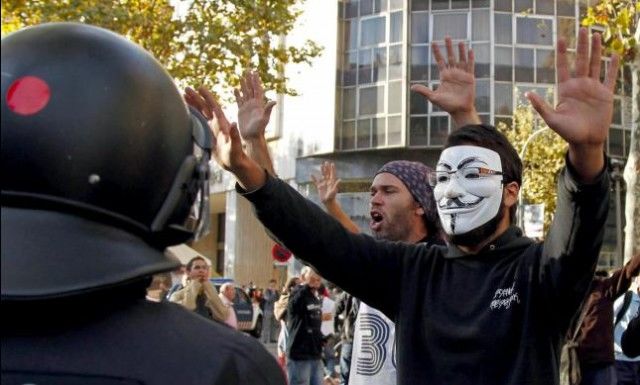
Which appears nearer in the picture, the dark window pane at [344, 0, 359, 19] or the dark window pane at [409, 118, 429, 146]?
the dark window pane at [409, 118, 429, 146]

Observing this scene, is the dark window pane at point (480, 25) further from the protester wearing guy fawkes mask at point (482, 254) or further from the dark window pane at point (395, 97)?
the protester wearing guy fawkes mask at point (482, 254)

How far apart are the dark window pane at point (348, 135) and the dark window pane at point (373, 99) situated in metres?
0.73

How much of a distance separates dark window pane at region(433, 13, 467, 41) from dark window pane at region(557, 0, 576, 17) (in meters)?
3.06

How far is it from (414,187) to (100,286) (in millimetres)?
3474

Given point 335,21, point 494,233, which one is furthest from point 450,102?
point 335,21

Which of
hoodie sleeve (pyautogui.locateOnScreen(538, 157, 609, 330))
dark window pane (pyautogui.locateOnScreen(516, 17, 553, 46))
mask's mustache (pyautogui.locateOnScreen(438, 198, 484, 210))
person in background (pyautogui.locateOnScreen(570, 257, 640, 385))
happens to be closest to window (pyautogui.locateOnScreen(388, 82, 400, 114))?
dark window pane (pyautogui.locateOnScreen(516, 17, 553, 46))

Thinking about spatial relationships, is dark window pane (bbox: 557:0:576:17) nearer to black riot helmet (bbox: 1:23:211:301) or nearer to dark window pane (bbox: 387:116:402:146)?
dark window pane (bbox: 387:116:402:146)

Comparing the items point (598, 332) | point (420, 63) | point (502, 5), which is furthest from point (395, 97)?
point (598, 332)

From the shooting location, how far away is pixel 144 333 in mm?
1634

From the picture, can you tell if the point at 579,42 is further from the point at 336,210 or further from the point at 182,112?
the point at 336,210

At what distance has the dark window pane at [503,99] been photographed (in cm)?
3491

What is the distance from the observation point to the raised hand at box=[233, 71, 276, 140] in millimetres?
3564

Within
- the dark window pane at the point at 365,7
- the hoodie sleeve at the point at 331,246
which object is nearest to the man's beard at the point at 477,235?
the hoodie sleeve at the point at 331,246

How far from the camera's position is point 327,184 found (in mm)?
5520
